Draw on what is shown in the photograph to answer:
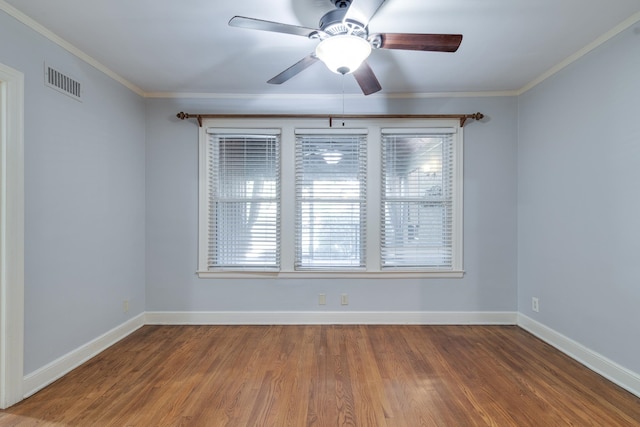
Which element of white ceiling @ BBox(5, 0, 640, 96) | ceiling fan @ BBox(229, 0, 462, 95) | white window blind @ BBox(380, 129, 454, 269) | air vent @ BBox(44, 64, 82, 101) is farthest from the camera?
white window blind @ BBox(380, 129, 454, 269)

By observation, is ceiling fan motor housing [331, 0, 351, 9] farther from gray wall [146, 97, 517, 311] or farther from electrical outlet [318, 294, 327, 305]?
electrical outlet [318, 294, 327, 305]

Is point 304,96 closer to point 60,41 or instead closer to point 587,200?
point 60,41

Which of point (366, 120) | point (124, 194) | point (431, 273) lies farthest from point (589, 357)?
point (124, 194)

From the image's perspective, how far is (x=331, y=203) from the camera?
135 inches

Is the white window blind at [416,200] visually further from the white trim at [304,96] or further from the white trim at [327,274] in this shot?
the white trim at [304,96]

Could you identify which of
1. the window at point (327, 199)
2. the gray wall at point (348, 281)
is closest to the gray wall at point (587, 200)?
the gray wall at point (348, 281)

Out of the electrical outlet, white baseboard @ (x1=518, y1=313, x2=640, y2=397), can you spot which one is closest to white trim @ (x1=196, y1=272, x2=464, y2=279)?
the electrical outlet

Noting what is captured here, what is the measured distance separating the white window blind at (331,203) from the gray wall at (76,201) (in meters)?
1.79

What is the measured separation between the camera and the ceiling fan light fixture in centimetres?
173

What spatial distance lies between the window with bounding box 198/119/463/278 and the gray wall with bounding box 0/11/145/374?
2.47 feet

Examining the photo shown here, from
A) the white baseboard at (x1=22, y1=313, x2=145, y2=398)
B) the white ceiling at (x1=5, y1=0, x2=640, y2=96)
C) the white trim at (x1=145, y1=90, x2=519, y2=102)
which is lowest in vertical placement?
the white baseboard at (x1=22, y1=313, x2=145, y2=398)

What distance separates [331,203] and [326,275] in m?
0.82

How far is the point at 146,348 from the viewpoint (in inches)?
111

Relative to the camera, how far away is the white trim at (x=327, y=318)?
3389 millimetres
